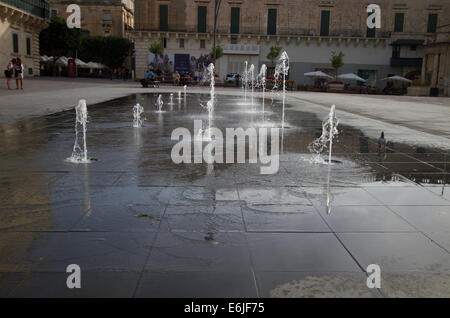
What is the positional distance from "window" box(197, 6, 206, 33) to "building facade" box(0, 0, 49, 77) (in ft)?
44.9

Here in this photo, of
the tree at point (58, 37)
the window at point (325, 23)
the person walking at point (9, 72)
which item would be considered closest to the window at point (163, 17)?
the tree at point (58, 37)

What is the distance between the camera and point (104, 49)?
2004 inches

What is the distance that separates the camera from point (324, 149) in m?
7.02

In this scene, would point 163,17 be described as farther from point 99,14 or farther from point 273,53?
point 99,14

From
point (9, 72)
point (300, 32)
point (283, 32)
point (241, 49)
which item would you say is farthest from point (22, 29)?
point (300, 32)

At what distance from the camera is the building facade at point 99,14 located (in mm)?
53250

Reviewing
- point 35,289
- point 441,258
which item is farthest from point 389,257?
point 35,289

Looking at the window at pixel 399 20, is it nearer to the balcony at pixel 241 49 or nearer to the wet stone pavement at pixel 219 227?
the balcony at pixel 241 49

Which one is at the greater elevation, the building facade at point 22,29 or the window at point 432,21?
the window at point 432,21

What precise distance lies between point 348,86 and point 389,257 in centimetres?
3850

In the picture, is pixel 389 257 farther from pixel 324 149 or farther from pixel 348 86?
pixel 348 86

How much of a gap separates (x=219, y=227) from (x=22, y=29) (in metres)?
36.9

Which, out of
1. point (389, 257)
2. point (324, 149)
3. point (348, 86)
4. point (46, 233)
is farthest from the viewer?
point (348, 86)

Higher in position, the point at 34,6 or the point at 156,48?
the point at 34,6
